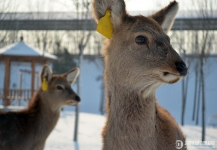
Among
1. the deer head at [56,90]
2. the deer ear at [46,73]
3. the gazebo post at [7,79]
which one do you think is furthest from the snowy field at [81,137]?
the gazebo post at [7,79]

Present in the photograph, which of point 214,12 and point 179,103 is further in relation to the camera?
point 179,103

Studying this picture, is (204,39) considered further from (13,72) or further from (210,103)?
(13,72)

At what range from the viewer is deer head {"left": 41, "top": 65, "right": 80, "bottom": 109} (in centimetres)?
738

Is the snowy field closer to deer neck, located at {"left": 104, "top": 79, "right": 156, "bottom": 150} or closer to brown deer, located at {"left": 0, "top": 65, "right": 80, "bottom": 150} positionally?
brown deer, located at {"left": 0, "top": 65, "right": 80, "bottom": 150}

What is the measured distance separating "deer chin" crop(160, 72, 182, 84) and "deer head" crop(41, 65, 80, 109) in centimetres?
498

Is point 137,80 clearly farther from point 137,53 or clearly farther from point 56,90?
point 56,90

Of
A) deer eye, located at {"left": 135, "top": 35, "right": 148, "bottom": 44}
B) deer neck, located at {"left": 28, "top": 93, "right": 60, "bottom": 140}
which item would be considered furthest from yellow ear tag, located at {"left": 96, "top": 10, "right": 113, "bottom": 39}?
deer neck, located at {"left": 28, "top": 93, "right": 60, "bottom": 140}

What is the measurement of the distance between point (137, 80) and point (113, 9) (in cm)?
74

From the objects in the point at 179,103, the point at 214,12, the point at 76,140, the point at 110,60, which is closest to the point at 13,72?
the point at 179,103

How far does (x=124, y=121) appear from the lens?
2.71m

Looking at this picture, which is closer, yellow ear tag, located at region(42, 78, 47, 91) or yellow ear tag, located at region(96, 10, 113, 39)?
yellow ear tag, located at region(96, 10, 113, 39)

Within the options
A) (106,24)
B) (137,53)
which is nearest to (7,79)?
(106,24)

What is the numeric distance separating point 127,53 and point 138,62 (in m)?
0.14

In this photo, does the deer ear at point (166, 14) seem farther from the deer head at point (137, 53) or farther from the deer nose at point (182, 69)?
the deer nose at point (182, 69)
